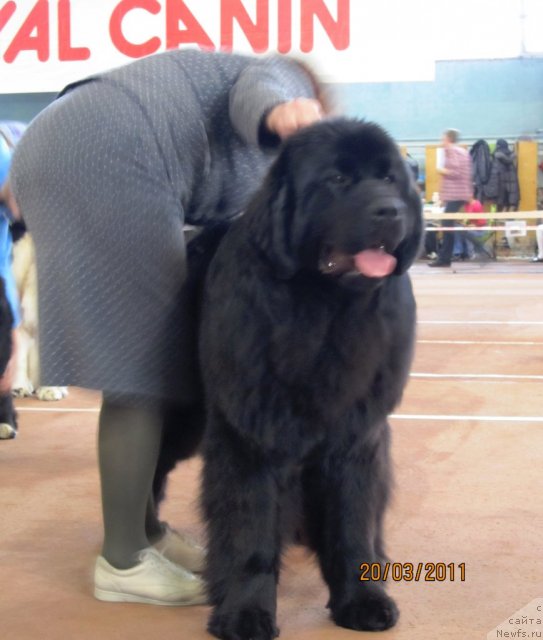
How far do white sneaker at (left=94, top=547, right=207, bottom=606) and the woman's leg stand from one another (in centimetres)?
2

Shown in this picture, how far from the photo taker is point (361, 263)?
1.41m

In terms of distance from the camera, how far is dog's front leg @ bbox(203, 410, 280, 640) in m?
1.54

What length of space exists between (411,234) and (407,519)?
3.18 ft

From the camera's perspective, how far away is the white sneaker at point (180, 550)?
6.48 feet

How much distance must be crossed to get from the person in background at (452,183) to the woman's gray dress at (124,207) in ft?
29.0

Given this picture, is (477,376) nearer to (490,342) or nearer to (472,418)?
(472,418)

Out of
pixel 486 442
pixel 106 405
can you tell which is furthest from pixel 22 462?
pixel 486 442

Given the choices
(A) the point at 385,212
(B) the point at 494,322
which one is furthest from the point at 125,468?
(B) the point at 494,322

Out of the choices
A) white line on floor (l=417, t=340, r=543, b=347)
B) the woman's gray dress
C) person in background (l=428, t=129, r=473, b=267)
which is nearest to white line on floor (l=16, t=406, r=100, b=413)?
the woman's gray dress

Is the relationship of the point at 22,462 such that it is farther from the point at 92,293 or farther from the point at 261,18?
the point at 261,18

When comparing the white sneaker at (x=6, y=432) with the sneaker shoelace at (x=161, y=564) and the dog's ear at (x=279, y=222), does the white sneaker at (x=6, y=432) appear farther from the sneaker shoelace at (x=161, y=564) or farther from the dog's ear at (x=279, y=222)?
the dog's ear at (x=279, y=222)

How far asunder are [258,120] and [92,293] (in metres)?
0.44
